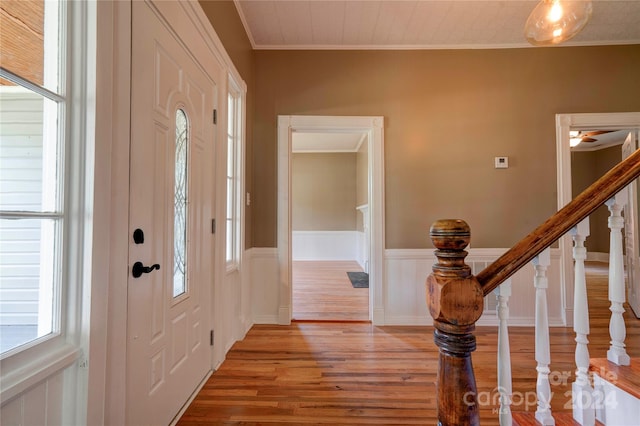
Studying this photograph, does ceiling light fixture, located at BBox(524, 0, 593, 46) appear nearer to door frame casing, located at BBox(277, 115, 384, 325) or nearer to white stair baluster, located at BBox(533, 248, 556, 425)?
door frame casing, located at BBox(277, 115, 384, 325)

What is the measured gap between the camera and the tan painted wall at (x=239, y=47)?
1.91 m

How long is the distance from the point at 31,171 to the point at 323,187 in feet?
20.5

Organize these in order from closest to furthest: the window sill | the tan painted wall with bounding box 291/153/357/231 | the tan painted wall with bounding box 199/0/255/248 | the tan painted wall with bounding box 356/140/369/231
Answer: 1. the window sill
2. the tan painted wall with bounding box 199/0/255/248
3. the tan painted wall with bounding box 356/140/369/231
4. the tan painted wall with bounding box 291/153/357/231

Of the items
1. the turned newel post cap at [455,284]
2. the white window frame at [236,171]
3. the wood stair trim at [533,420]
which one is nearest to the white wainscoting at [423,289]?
the white window frame at [236,171]

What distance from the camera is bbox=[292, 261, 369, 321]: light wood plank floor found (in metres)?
3.05

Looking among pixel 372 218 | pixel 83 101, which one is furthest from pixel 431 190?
pixel 83 101

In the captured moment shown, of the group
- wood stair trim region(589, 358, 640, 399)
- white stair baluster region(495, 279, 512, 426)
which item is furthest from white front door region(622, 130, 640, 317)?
white stair baluster region(495, 279, 512, 426)

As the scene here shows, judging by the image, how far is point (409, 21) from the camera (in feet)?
8.20

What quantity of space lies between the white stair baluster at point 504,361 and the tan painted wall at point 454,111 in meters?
1.98

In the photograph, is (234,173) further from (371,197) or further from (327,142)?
(327,142)

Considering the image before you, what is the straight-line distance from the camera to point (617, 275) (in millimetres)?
940

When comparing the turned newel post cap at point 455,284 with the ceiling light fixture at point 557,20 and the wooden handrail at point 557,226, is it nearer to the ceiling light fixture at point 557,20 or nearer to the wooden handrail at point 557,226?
the wooden handrail at point 557,226

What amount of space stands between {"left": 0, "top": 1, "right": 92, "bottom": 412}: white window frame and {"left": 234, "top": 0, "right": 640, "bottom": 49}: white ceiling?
5.97 feet

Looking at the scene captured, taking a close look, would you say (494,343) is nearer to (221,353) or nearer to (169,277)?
(221,353)
